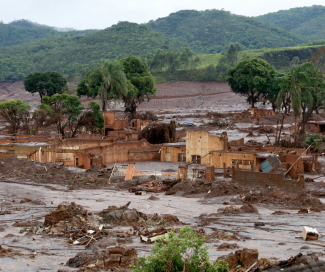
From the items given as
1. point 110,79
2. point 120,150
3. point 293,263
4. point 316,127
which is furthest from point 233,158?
point 316,127

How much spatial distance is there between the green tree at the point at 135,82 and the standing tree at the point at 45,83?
45.6 ft

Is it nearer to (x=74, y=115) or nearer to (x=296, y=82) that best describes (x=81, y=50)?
(x=74, y=115)

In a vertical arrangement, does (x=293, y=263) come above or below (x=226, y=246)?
above

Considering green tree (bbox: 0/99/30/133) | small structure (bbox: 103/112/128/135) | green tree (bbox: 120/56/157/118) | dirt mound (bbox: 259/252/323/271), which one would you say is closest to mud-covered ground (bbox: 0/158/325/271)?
dirt mound (bbox: 259/252/323/271)

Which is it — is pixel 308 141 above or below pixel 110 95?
A: below

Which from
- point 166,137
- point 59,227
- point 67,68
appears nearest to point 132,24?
point 67,68

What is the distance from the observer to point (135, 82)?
2709 inches

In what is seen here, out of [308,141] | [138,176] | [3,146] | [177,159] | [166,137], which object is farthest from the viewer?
[166,137]

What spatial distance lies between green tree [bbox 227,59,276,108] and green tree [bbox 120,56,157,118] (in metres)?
15.5

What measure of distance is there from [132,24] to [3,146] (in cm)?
15054

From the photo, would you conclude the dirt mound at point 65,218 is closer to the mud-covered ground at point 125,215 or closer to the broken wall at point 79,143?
the mud-covered ground at point 125,215

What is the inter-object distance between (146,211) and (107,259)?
7.77m

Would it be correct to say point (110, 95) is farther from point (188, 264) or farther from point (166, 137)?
point (188, 264)

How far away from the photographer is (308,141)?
40.6 meters
